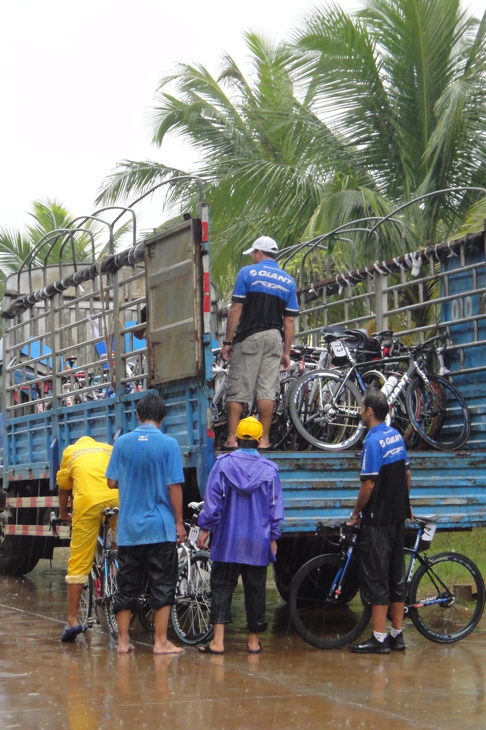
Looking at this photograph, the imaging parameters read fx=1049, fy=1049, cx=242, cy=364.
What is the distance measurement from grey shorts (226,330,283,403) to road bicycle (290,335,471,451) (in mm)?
792

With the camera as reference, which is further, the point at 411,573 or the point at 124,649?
the point at 411,573

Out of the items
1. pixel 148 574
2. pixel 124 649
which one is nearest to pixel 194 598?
pixel 148 574

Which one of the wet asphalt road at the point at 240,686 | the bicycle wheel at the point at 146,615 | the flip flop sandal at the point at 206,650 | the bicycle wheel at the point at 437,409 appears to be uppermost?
the bicycle wheel at the point at 437,409

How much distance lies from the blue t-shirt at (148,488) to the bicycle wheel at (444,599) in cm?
177

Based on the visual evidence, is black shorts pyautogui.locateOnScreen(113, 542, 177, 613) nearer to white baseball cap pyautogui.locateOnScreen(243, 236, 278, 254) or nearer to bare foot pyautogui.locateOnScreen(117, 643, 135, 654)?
bare foot pyautogui.locateOnScreen(117, 643, 135, 654)

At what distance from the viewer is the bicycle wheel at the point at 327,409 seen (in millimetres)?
8664

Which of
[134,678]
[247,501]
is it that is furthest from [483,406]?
[134,678]

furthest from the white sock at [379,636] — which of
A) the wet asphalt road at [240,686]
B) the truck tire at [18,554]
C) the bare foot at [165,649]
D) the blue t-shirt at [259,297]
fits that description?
the truck tire at [18,554]

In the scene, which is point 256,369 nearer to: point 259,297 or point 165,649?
point 259,297

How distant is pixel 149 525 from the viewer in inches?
268

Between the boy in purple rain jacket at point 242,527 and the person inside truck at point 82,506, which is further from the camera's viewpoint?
the person inside truck at point 82,506

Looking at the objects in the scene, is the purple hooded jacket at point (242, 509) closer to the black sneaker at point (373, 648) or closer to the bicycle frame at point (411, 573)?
the bicycle frame at point (411, 573)

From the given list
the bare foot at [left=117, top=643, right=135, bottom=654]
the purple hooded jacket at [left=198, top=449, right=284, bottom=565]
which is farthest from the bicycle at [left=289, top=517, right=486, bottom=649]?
the bare foot at [left=117, top=643, right=135, bottom=654]

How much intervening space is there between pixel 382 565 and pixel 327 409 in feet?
6.81
